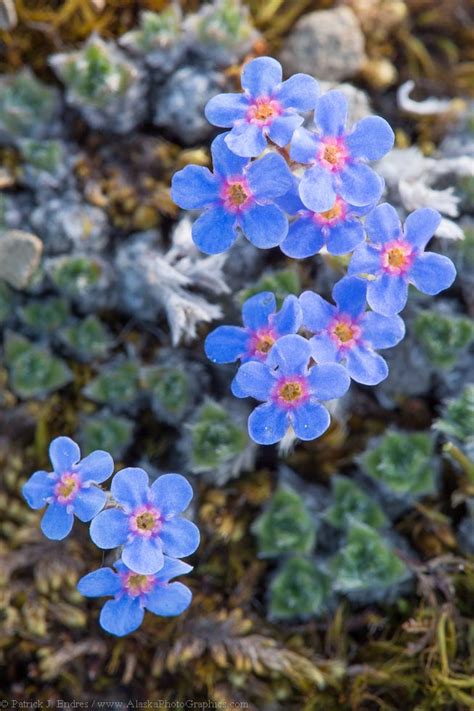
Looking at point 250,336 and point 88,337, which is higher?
point 250,336

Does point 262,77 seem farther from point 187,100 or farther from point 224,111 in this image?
point 187,100

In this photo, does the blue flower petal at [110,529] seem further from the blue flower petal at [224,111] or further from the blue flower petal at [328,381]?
the blue flower petal at [224,111]

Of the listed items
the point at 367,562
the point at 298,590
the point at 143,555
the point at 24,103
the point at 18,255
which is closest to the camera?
the point at 143,555

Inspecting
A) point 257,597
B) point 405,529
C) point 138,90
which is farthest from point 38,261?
point 405,529

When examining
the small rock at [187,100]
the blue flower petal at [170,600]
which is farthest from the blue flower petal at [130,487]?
the small rock at [187,100]

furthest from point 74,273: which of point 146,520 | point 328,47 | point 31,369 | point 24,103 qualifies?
point 328,47

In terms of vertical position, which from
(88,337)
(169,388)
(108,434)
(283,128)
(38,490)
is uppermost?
(283,128)
